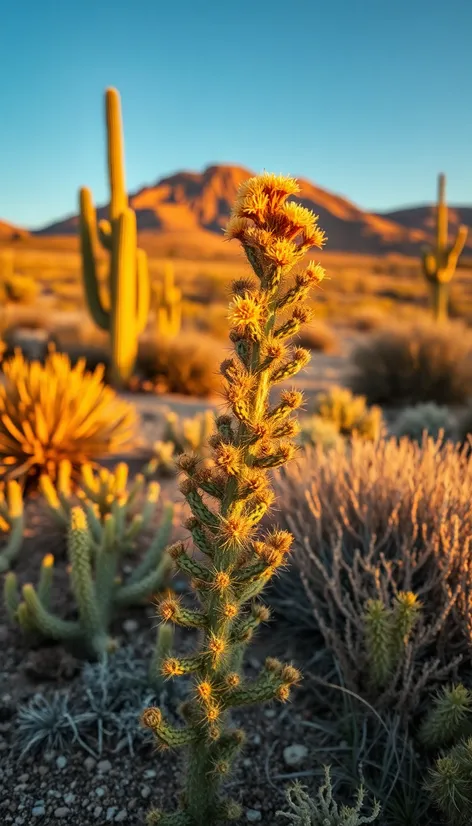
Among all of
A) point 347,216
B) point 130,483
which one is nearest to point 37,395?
point 130,483

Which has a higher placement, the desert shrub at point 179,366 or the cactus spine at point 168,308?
the cactus spine at point 168,308

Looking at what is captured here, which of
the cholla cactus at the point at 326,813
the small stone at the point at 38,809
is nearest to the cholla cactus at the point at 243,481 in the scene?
the cholla cactus at the point at 326,813

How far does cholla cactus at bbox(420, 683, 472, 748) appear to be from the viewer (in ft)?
7.42

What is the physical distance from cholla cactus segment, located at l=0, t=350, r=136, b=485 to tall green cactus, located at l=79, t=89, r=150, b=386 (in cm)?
398

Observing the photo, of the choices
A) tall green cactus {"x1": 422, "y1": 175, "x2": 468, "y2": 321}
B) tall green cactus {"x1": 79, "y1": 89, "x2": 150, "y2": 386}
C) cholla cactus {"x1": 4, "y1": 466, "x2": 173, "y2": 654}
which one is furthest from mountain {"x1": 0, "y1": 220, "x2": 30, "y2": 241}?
cholla cactus {"x1": 4, "y1": 466, "x2": 173, "y2": 654}

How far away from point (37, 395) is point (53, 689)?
274cm

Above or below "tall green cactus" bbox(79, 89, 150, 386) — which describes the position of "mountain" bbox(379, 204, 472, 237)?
above

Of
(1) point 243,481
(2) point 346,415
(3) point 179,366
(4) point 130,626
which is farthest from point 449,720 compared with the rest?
(3) point 179,366

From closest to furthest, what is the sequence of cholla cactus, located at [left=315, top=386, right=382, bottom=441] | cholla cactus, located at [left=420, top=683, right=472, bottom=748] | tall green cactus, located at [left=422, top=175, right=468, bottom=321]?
cholla cactus, located at [left=420, top=683, right=472, bottom=748] → cholla cactus, located at [left=315, top=386, right=382, bottom=441] → tall green cactus, located at [left=422, top=175, right=468, bottom=321]

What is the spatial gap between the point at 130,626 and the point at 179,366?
6962 millimetres

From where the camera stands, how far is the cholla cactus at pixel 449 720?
2262mm

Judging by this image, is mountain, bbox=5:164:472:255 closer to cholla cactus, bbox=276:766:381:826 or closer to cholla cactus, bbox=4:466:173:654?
cholla cactus, bbox=4:466:173:654

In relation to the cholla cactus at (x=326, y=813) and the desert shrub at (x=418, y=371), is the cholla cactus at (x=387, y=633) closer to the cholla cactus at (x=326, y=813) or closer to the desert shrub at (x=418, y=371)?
the cholla cactus at (x=326, y=813)

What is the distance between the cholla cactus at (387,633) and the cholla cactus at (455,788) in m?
0.51
